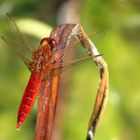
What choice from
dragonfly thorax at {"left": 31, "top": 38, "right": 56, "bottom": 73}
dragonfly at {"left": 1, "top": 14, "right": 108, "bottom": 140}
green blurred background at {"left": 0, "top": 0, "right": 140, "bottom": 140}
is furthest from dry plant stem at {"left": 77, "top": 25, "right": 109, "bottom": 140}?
green blurred background at {"left": 0, "top": 0, "right": 140, "bottom": 140}

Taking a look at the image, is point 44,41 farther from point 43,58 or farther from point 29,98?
point 29,98

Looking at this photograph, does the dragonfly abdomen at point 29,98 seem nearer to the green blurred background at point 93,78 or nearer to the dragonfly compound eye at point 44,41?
the dragonfly compound eye at point 44,41

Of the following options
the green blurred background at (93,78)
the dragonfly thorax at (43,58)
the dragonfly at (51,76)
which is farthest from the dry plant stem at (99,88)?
the green blurred background at (93,78)

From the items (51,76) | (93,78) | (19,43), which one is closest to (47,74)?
(51,76)

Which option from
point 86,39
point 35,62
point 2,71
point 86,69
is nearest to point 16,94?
point 2,71

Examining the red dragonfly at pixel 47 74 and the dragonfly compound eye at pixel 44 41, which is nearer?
the red dragonfly at pixel 47 74

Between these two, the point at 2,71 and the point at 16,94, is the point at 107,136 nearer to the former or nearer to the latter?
the point at 16,94

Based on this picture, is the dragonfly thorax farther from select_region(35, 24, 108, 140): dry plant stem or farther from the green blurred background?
the green blurred background
